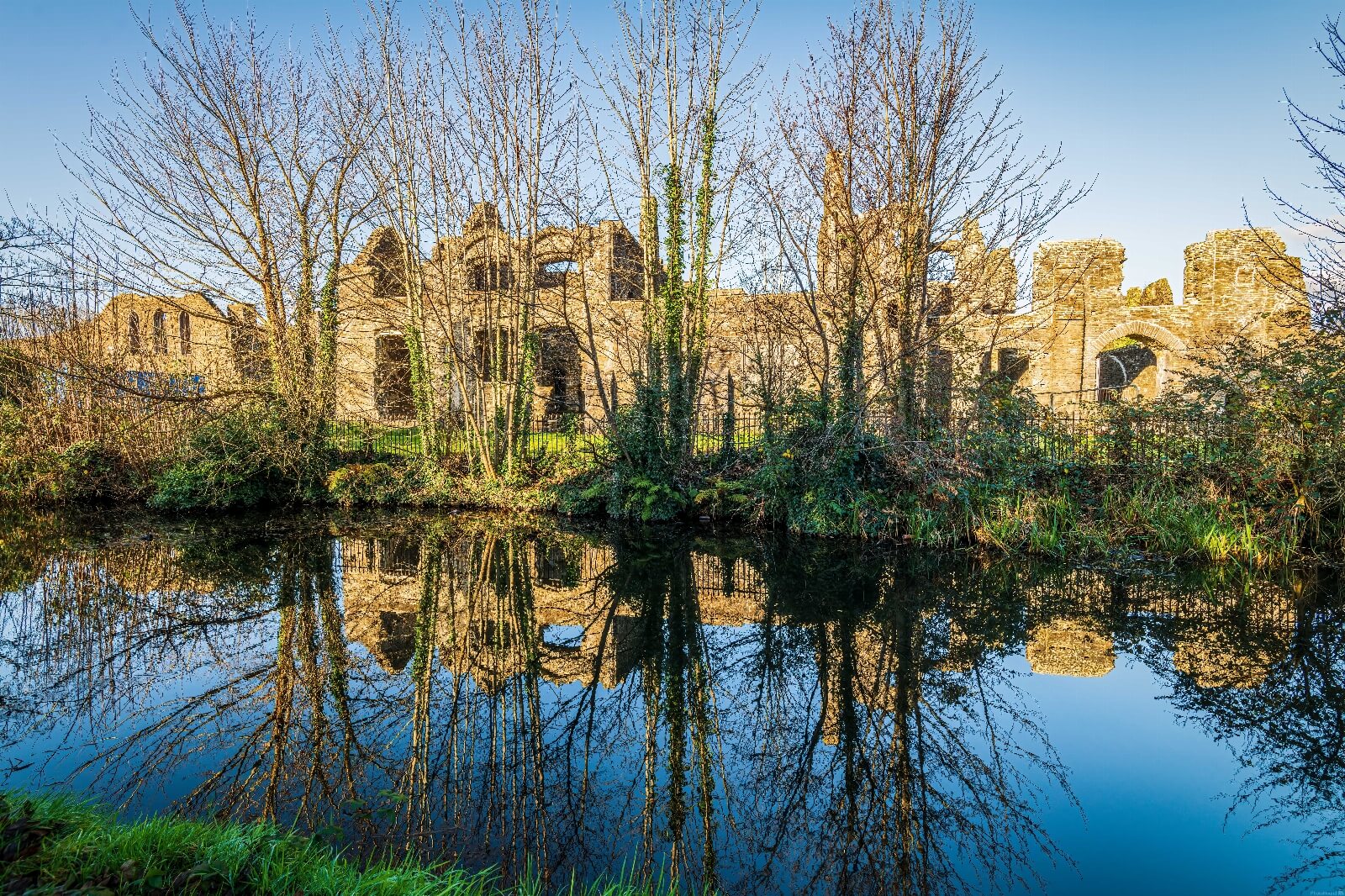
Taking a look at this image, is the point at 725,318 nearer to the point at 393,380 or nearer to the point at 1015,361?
the point at 393,380

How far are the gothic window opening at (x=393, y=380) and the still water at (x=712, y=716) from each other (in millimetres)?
8853

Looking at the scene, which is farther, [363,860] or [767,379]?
[767,379]

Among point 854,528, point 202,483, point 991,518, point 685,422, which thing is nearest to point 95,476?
point 202,483

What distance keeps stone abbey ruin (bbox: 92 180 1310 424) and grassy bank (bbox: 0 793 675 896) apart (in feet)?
27.6

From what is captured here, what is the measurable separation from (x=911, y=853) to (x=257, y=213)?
50.9ft

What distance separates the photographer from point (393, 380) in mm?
15789

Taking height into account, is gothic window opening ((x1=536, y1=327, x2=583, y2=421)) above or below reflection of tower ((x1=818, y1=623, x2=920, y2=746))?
above

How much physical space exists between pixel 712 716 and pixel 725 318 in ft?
43.5

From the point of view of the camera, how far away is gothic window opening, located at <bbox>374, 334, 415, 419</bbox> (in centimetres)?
1641

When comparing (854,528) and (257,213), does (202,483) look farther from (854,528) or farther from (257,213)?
(854,528)

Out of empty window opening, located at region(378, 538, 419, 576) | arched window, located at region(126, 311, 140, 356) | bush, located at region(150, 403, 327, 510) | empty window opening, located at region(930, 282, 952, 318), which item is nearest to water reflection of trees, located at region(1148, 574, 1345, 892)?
empty window opening, located at region(930, 282, 952, 318)

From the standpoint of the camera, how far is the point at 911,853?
10.1 ft

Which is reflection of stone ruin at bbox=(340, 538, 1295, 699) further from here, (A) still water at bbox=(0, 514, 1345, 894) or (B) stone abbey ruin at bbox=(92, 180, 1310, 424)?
(B) stone abbey ruin at bbox=(92, 180, 1310, 424)

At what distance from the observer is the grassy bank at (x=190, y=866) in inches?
93.4
